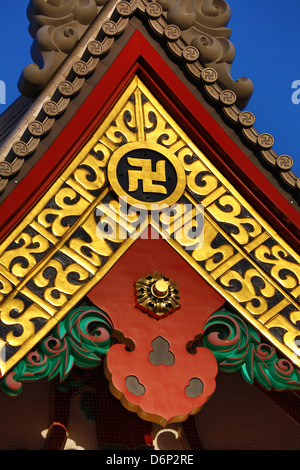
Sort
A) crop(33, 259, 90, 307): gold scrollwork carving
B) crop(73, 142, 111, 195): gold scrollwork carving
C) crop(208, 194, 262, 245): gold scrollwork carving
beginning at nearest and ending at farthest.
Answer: crop(33, 259, 90, 307): gold scrollwork carving < crop(73, 142, 111, 195): gold scrollwork carving < crop(208, 194, 262, 245): gold scrollwork carving

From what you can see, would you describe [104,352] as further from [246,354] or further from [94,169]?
[94,169]

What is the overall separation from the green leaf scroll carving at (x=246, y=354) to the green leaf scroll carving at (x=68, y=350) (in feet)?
2.96

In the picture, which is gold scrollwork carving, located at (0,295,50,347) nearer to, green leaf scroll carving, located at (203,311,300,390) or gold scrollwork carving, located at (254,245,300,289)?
green leaf scroll carving, located at (203,311,300,390)

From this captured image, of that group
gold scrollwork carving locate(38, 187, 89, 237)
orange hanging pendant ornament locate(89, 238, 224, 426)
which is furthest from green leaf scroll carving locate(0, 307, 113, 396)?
gold scrollwork carving locate(38, 187, 89, 237)

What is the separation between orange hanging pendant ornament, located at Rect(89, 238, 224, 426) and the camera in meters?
8.98

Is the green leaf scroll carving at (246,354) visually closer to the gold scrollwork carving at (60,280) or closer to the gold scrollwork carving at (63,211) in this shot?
the gold scrollwork carving at (60,280)

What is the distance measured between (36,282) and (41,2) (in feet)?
9.57

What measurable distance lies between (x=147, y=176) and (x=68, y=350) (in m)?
1.72

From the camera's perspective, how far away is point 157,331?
9.27m

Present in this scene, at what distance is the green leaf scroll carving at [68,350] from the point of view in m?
8.89

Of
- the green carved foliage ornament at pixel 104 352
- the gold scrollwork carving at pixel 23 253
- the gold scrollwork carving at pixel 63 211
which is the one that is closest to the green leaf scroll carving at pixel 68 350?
the green carved foliage ornament at pixel 104 352

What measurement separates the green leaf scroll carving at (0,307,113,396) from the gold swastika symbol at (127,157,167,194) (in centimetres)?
120

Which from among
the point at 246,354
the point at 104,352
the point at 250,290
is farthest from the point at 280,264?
the point at 104,352

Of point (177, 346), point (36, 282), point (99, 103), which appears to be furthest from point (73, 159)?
point (177, 346)
